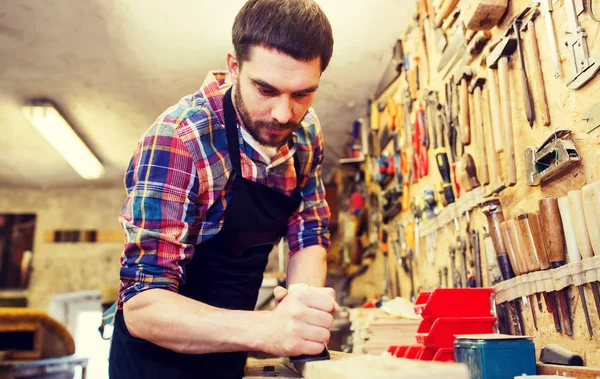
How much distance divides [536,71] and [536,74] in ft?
0.04

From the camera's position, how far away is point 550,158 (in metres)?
1.84

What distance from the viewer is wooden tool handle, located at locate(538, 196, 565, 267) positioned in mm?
1732

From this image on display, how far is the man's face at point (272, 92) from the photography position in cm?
168

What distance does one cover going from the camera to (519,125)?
2.11 metres

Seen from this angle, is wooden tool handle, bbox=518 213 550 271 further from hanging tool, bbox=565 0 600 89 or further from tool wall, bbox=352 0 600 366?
hanging tool, bbox=565 0 600 89

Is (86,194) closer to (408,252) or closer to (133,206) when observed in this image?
(408,252)

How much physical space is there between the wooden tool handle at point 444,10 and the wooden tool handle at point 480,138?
615mm

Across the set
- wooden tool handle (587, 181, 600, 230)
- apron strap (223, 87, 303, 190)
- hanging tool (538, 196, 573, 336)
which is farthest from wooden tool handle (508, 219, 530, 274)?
apron strap (223, 87, 303, 190)

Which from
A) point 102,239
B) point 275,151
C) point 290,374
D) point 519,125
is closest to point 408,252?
point 519,125

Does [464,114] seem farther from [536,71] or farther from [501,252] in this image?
[501,252]

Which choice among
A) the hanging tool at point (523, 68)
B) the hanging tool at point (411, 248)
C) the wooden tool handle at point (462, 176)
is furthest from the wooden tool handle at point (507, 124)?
the hanging tool at point (411, 248)

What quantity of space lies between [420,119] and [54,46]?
3.07 m

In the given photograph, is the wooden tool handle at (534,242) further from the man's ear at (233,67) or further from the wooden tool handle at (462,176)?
the man's ear at (233,67)

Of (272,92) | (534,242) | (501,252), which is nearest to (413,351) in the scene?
(501,252)
